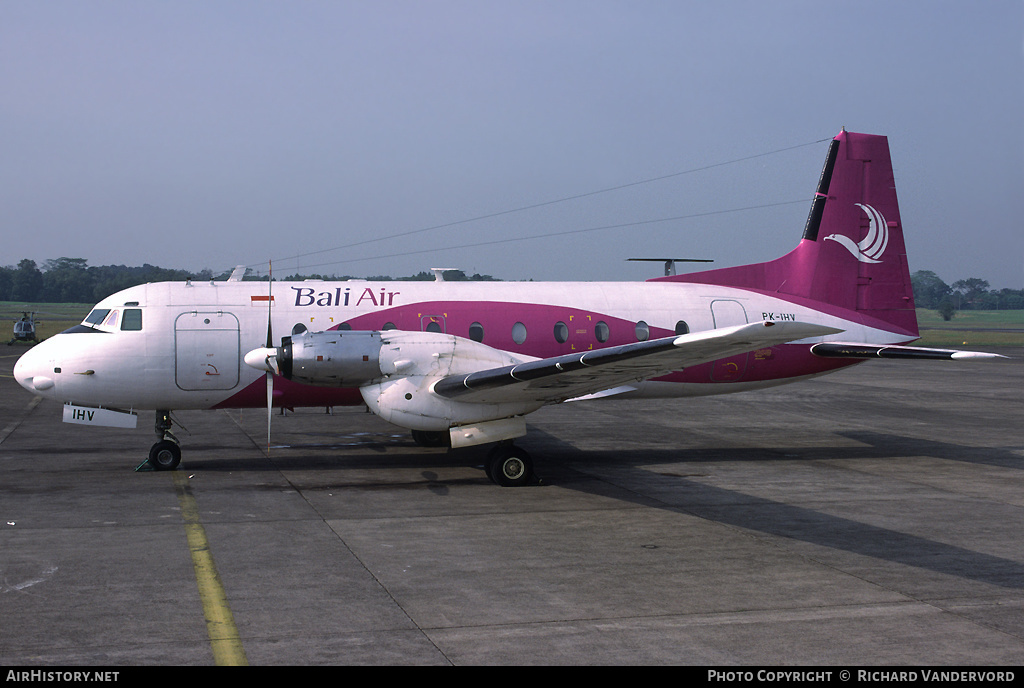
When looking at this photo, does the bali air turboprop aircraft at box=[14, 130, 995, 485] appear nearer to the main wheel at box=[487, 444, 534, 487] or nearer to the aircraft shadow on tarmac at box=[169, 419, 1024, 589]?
the main wheel at box=[487, 444, 534, 487]

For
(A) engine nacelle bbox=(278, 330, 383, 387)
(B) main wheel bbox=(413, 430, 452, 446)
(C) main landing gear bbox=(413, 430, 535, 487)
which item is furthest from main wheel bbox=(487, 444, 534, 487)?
(B) main wheel bbox=(413, 430, 452, 446)

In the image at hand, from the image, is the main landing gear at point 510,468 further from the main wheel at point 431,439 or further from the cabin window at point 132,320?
the cabin window at point 132,320

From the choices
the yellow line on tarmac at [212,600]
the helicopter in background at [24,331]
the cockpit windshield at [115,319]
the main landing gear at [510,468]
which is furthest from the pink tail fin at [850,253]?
the helicopter in background at [24,331]

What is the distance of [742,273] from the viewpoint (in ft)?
56.1

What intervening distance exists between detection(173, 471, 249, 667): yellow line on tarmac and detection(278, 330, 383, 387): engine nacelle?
7.91 feet

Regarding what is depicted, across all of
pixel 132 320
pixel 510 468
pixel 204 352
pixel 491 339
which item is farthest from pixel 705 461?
pixel 132 320

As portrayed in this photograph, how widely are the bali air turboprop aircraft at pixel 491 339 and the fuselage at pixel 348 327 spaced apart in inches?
1.0

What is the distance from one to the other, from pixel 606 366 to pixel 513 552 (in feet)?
9.84

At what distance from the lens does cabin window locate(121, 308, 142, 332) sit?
1402cm

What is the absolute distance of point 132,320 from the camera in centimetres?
1409

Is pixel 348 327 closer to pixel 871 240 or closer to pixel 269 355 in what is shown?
pixel 269 355

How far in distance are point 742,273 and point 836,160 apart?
2986mm
